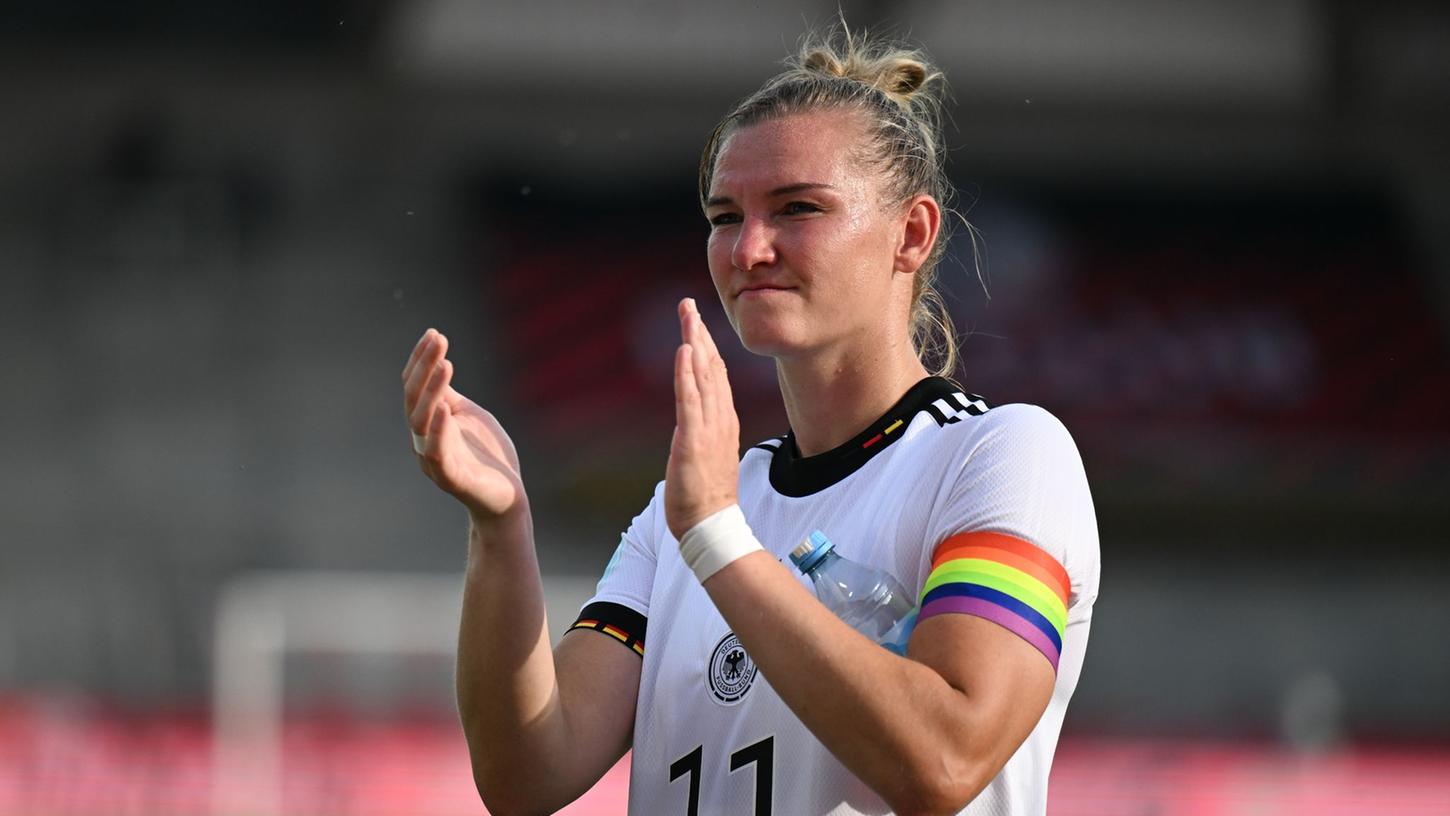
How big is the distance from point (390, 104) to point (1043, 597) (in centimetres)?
1227

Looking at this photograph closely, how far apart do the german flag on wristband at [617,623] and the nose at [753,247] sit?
56 centimetres

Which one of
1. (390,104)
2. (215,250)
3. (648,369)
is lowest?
(648,369)

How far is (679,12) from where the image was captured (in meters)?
13.2

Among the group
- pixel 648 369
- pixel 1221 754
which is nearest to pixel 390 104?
pixel 648 369

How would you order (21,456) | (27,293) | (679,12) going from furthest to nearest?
(679,12) → (27,293) → (21,456)

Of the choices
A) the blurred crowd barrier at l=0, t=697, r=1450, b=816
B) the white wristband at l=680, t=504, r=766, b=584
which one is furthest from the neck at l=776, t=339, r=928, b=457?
the blurred crowd barrier at l=0, t=697, r=1450, b=816

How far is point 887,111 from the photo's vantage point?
2.25 meters

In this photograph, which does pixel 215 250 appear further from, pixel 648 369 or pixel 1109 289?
pixel 1109 289

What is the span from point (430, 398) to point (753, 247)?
0.45m

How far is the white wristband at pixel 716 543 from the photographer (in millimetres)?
1746

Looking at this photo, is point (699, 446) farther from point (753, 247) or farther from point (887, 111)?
point (887, 111)

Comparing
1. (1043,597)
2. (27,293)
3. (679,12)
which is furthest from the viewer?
(679,12)

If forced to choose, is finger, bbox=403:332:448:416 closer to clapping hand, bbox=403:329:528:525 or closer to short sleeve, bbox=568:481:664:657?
clapping hand, bbox=403:329:528:525

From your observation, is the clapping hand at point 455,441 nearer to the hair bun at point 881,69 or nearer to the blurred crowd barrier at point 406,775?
the hair bun at point 881,69
